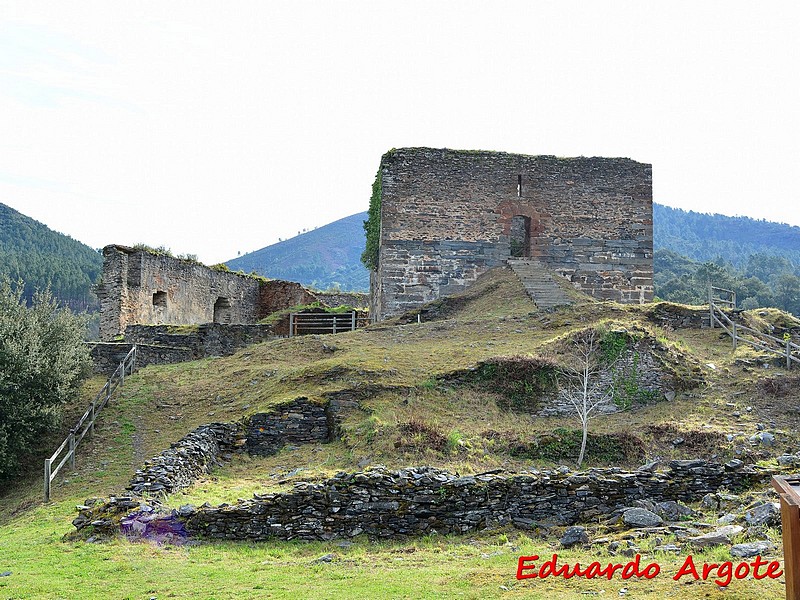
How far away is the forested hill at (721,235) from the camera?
14725cm

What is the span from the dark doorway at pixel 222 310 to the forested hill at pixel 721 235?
4643 inches

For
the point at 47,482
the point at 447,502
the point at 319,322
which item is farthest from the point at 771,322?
the point at 47,482

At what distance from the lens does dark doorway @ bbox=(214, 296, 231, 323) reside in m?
36.3

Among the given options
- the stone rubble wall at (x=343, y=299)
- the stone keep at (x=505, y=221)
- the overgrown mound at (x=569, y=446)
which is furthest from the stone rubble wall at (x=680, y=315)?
the stone rubble wall at (x=343, y=299)

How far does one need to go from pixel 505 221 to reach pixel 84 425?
16.3m

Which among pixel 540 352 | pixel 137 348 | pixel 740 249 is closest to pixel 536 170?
pixel 540 352

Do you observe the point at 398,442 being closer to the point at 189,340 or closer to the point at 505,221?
the point at 189,340

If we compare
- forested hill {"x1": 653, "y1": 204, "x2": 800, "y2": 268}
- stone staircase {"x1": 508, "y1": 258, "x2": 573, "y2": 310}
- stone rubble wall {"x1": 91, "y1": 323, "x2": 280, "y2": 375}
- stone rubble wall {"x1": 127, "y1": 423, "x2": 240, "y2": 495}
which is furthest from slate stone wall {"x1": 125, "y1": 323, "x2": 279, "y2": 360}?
forested hill {"x1": 653, "y1": 204, "x2": 800, "y2": 268}

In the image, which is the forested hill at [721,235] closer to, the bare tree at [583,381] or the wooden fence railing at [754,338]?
the wooden fence railing at [754,338]

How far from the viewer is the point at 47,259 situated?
83875mm

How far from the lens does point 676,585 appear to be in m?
7.69

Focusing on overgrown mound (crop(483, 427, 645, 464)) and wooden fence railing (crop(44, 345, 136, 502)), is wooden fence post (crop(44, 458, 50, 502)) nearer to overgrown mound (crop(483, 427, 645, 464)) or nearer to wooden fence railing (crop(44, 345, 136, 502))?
wooden fence railing (crop(44, 345, 136, 502))

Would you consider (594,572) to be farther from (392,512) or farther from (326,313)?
(326,313)

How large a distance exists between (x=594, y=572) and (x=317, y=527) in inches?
183
